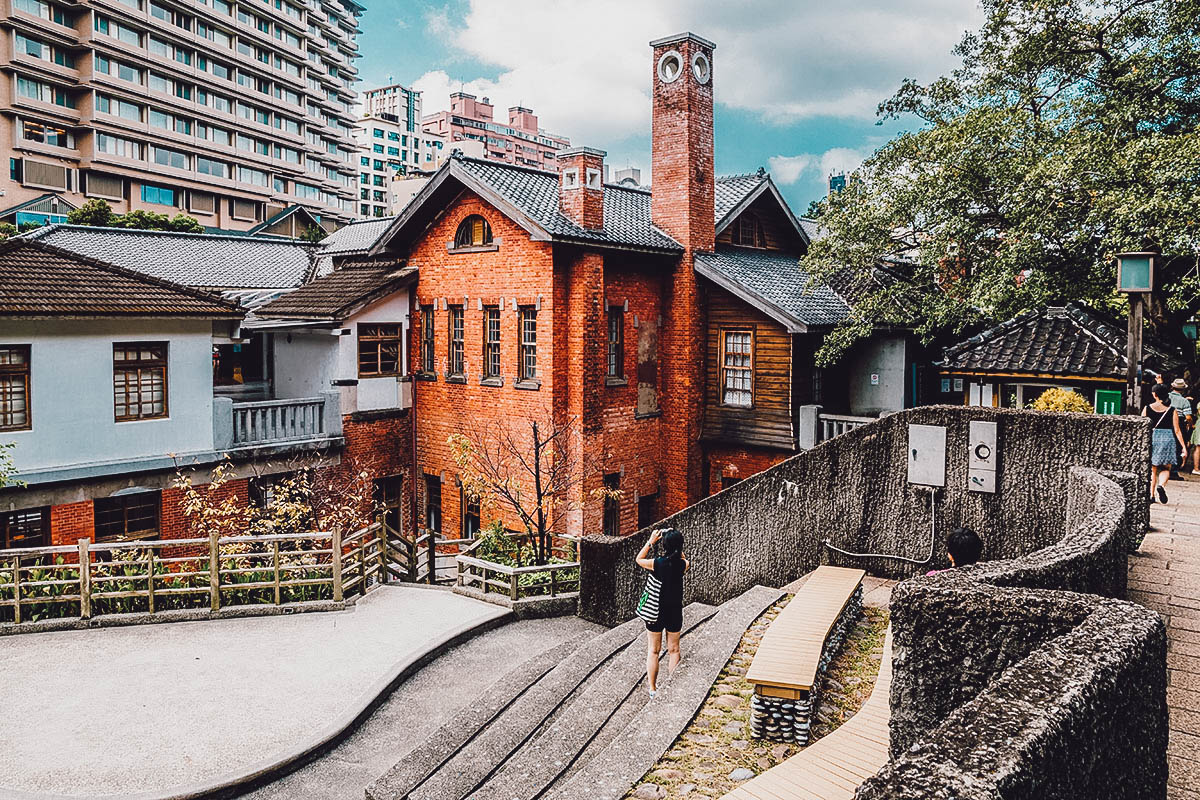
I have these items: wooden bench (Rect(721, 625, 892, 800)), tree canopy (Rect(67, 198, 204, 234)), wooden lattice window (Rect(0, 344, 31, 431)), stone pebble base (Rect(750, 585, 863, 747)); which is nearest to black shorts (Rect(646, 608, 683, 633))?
stone pebble base (Rect(750, 585, 863, 747))

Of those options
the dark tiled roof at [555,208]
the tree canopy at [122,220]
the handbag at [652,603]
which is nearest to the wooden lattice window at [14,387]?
the dark tiled roof at [555,208]

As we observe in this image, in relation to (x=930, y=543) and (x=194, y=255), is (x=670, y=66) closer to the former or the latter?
(x=930, y=543)

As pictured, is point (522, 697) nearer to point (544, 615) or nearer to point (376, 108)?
point (544, 615)

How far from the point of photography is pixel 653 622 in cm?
891

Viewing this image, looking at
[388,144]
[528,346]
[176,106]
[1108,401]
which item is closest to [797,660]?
[528,346]

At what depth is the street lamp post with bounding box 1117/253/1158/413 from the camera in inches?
454

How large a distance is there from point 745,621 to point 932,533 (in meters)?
3.07

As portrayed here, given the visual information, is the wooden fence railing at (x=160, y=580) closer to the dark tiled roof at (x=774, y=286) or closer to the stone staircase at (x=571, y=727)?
the stone staircase at (x=571, y=727)

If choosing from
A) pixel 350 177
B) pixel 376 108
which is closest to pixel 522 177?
pixel 350 177

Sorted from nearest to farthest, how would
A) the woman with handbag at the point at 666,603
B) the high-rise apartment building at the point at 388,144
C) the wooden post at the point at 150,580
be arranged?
the woman with handbag at the point at 666,603 < the wooden post at the point at 150,580 < the high-rise apartment building at the point at 388,144

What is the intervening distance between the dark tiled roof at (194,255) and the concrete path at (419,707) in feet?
51.2

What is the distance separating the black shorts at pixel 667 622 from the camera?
8.91 meters

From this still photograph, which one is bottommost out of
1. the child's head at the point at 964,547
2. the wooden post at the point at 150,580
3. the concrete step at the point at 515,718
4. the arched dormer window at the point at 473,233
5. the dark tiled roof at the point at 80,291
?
the concrete step at the point at 515,718

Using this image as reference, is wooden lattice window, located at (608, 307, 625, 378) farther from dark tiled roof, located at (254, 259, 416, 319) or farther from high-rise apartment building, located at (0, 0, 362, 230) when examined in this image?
high-rise apartment building, located at (0, 0, 362, 230)
